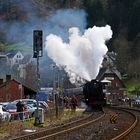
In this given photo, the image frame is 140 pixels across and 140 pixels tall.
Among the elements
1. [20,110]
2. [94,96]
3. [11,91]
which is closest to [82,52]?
[11,91]

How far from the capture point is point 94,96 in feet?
232

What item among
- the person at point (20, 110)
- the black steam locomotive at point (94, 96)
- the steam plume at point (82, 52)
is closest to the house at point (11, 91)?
the steam plume at point (82, 52)

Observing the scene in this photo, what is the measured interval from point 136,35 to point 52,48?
7434 centimetres

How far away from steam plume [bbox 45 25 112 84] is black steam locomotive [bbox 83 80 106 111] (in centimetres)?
867

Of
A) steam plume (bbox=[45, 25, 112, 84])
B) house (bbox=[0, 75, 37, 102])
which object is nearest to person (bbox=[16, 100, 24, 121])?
steam plume (bbox=[45, 25, 112, 84])

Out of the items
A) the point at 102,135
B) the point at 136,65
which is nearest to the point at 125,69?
the point at 136,65

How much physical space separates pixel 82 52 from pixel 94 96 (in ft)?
72.8

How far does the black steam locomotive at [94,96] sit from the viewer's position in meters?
69.7

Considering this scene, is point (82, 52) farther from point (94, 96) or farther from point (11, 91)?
point (94, 96)

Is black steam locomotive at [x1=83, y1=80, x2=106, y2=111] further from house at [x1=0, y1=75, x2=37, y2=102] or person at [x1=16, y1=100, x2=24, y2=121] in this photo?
person at [x1=16, y1=100, x2=24, y2=121]

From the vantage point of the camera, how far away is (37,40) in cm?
4044

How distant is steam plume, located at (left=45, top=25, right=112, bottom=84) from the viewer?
85.9 meters

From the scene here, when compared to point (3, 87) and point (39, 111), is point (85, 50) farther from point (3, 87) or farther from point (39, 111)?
point (39, 111)

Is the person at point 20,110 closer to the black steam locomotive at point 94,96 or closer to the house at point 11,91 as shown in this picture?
the black steam locomotive at point 94,96
